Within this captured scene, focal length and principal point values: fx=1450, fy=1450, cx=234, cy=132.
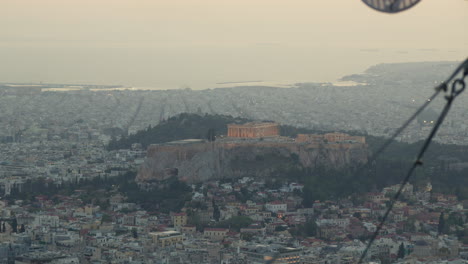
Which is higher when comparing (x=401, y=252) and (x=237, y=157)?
(x=237, y=157)

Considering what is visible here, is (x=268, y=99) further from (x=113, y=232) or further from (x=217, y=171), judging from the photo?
(x=113, y=232)

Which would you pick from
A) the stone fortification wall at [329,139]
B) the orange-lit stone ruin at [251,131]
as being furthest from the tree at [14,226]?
the orange-lit stone ruin at [251,131]

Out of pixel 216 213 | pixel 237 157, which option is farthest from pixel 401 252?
pixel 237 157

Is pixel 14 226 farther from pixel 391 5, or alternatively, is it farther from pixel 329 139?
pixel 391 5

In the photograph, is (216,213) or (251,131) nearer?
(216,213)

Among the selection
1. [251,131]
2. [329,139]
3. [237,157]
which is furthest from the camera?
[251,131]

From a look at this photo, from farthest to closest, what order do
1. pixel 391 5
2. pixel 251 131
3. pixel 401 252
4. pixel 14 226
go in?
pixel 251 131, pixel 14 226, pixel 401 252, pixel 391 5
